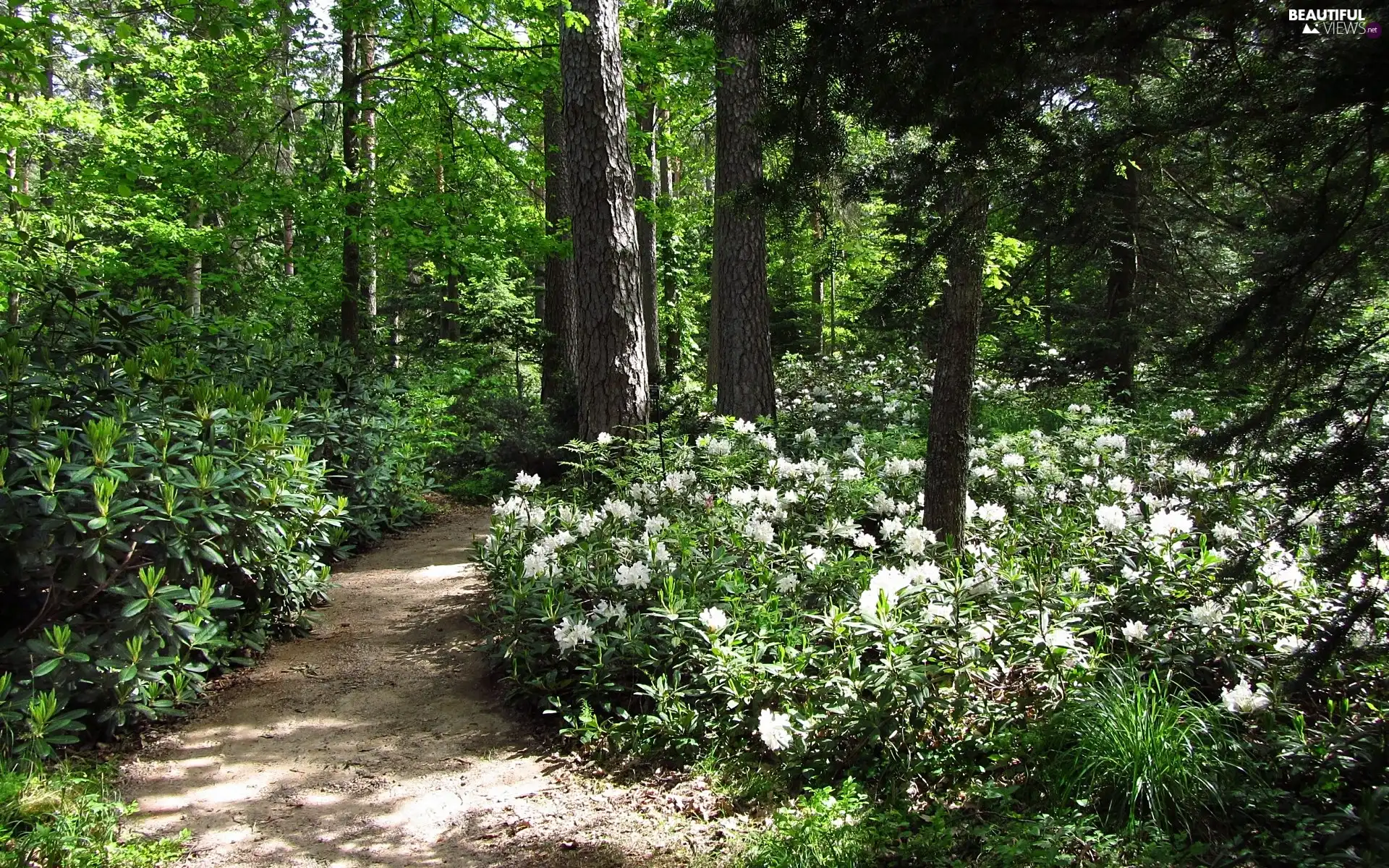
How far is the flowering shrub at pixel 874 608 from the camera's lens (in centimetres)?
334

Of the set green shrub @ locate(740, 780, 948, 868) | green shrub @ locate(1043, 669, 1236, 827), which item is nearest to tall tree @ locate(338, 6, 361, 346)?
green shrub @ locate(740, 780, 948, 868)

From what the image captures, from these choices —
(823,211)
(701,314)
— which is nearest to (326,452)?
(823,211)

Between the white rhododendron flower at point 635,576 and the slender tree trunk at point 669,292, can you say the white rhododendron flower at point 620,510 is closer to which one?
the white rhododendron flower at point 635,576

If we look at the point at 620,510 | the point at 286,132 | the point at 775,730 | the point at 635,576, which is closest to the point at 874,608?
the point at 775,730

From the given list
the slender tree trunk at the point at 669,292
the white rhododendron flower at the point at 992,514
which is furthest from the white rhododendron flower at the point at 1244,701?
the slender tree trunk at the point at 669,292

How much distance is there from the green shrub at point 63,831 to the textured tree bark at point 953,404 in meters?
4.02

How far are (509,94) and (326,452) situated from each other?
17.7 feet

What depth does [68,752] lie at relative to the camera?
362cm

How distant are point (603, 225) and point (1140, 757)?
5738mm

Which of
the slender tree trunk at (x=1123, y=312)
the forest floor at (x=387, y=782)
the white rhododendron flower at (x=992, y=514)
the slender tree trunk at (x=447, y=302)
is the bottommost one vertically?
the forest floor at (x=387, y=782)

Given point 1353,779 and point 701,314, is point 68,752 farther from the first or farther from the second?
point 701,314

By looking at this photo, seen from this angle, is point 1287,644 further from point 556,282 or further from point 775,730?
point 556,282

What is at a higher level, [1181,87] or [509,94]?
[509,94]

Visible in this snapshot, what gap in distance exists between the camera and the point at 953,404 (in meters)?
4.64
